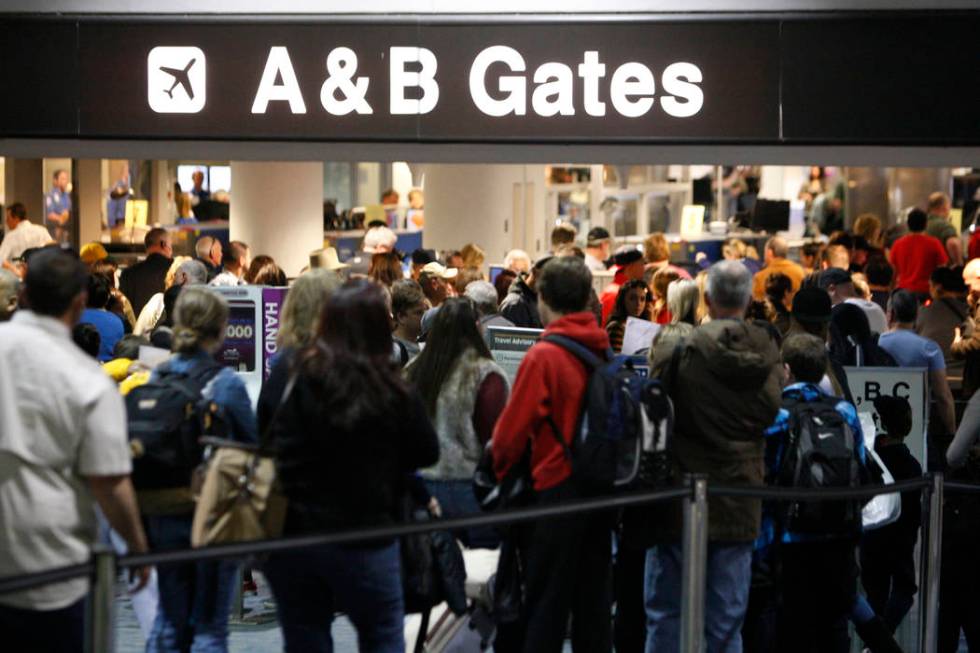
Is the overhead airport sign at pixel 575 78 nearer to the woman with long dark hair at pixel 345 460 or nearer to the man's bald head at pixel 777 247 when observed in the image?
the woman with long dark hair at pixel 345 460

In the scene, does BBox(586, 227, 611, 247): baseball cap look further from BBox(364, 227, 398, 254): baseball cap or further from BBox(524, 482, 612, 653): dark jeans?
BBox(524, 482, 612, 653): dark jeans

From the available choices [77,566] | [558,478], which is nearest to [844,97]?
[558,478]

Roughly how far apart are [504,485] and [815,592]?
1.45m

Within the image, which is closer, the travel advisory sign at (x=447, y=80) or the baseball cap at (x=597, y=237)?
the travel advisory sign at (x=447, y=80)

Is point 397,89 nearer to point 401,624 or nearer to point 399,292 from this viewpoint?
point 399,292

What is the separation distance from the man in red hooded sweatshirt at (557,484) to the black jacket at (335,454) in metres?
0.71

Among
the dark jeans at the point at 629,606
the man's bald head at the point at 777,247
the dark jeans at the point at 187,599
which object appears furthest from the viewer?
the man's bald head at the point at 777,247

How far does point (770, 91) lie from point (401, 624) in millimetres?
3770

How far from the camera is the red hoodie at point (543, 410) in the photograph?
215 inches

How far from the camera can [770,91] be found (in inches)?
305

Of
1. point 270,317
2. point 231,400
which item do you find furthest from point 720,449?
point 270,317

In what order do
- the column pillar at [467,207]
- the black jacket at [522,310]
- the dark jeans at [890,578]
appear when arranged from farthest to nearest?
the column pillar at [467,207] < the black jacket at [522,310] < the dark jeans at [890,578]

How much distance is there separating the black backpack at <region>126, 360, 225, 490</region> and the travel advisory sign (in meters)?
2.80

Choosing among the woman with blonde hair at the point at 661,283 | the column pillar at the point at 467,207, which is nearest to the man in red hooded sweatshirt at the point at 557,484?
the woman with blonde hair at the point at 661,283
